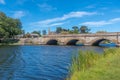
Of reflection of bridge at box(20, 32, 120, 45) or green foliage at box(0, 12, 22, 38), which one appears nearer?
reflection of bridge at box(20, 32, 120, 45)

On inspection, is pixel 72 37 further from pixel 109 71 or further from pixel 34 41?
pixel 109 71

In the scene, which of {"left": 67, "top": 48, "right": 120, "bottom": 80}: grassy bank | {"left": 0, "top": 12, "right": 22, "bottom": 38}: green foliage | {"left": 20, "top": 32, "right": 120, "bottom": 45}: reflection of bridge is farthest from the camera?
{"left": 0, "top": 12, "right": 22, "bottom": 38}: green foliage

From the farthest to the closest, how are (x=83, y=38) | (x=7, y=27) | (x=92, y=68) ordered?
(x=7, y=27) < (x=83, y=38) < (x=92, y=68)

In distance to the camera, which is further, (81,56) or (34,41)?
(34,41)

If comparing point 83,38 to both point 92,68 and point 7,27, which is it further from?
point 92,68

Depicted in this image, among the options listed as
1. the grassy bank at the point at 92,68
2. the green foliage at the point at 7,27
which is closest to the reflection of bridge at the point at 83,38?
the green foliage at the point at 7,27

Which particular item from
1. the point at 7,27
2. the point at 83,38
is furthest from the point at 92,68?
the point at 7,27

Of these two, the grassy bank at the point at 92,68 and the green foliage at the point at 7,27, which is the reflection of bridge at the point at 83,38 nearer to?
the green foliage at the point at 7,27

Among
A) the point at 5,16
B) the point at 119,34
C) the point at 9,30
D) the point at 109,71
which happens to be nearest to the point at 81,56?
the point at 109,71

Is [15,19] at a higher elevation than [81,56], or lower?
higher

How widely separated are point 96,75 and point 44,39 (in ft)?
283

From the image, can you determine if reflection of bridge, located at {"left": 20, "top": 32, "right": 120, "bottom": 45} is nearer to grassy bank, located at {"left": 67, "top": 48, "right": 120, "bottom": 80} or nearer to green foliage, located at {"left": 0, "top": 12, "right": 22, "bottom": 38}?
green foliage, located at {"left": 0, "top": 12, "right": 22, "bottom": 38}

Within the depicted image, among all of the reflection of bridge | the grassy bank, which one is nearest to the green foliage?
the reflection of bridge

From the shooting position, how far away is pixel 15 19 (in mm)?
109125
